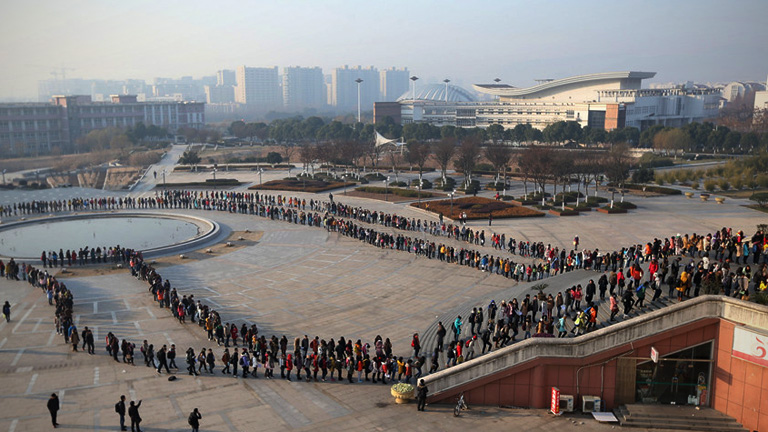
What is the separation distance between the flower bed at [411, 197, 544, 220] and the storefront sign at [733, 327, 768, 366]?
21.9 metres

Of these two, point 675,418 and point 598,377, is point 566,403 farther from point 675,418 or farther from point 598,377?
point 675,418

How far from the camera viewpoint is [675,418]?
13836mm

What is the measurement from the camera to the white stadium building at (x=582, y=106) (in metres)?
91.5

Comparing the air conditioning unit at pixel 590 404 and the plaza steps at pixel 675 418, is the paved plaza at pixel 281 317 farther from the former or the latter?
the plaza steps at pixel 675 418

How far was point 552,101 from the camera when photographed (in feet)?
351

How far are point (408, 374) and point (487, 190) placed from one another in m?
34.5

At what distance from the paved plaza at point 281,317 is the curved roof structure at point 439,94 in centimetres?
9949

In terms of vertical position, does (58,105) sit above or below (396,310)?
above

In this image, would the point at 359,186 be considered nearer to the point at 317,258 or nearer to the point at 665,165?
the point at 317,258

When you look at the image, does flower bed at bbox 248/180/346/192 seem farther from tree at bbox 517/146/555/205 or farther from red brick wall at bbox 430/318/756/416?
red brick wall at bbox 430/318/756/416

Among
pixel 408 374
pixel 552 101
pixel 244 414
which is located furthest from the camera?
pixel 552 101

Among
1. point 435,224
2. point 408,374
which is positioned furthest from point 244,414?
point 435,224

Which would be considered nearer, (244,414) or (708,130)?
(244,414)

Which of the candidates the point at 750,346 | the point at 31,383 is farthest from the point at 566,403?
the point at 31,383
